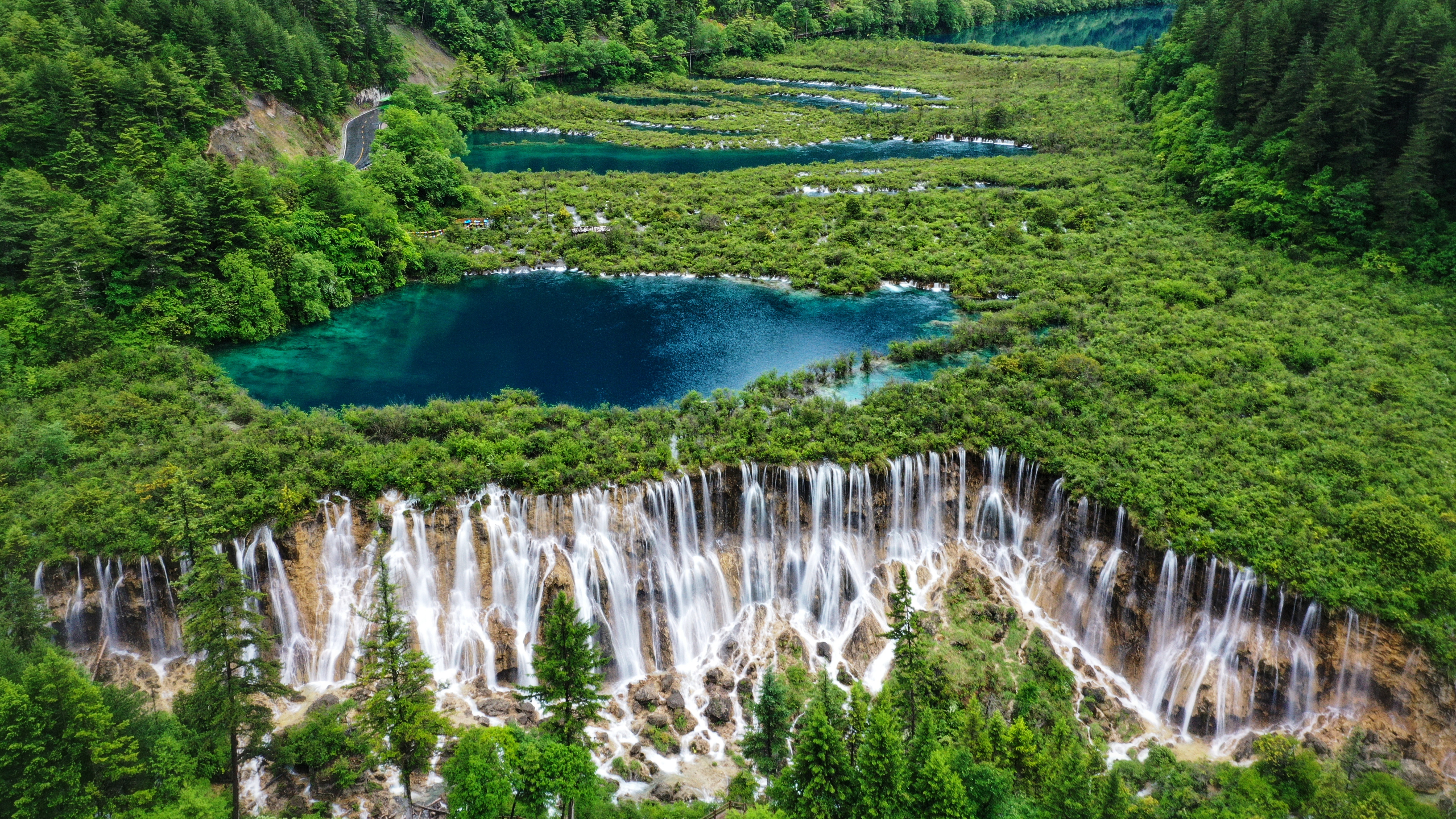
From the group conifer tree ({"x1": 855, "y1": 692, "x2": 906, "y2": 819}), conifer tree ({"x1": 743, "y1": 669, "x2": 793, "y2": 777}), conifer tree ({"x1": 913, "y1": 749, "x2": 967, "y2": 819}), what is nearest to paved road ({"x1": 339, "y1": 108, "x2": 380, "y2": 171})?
conifer tree ({"x1": 743, "y1": 669, "x2": 793, "y2": 777})

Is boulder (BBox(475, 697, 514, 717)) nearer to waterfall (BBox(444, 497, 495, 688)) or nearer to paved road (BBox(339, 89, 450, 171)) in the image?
waterfall (BBox(444, 497, 495, 688))

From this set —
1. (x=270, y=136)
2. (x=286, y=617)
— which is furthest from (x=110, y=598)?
(x=270, y=136)

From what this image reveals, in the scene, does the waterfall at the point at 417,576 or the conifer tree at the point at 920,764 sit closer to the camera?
the conifer tree at the point at 920,764

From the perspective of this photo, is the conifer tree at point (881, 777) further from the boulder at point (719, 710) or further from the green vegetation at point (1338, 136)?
the green vegetation at point (1338, 136)

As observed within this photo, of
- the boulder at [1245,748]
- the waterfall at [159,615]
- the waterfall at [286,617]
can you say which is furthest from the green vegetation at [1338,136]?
the waterfall at [159,615]

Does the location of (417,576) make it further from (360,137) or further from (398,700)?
(360,137)

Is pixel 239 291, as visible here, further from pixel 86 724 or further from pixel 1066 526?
pixel 1066 526

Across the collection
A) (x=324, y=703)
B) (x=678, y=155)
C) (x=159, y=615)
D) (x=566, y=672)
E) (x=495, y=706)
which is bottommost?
(x=495, y=706)

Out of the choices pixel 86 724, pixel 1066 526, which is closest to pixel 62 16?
pixel 86 724
